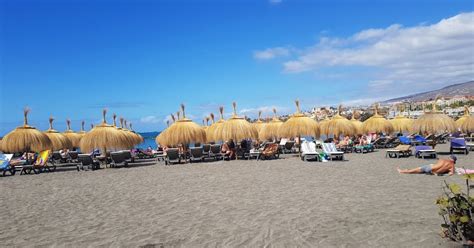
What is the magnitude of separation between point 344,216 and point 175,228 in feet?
9.11

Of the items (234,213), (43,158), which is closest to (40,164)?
(43,158)

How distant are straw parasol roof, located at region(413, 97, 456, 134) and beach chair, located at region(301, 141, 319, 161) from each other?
584cm

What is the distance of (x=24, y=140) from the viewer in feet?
55.4

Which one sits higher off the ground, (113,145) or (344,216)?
(113,145)

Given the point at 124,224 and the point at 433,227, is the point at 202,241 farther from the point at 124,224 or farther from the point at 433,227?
the point at 433,227

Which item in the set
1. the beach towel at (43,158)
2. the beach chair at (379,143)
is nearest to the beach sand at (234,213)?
the beach towel at (43,158)

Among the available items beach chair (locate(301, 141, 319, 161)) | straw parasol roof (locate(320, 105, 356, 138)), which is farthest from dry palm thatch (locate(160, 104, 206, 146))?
straw parasol roof (locate(320, 105, 356, 138))

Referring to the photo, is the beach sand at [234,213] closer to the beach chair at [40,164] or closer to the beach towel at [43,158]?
the beach chair at [40,164]

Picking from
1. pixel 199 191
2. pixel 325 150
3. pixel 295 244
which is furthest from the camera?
pixel 325 150

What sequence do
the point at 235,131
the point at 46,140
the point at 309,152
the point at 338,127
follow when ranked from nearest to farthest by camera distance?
the point at 309,152 → the point at 46,140 → the point at 235,131 → the point at 338,127

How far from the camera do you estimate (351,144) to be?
70.8 feet

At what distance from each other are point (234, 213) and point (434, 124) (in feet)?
49.7

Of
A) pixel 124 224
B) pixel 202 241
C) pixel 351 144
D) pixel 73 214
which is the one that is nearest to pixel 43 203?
pixel 73 214

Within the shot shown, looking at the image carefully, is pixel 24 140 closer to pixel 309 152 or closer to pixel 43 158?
pixel 43 158
